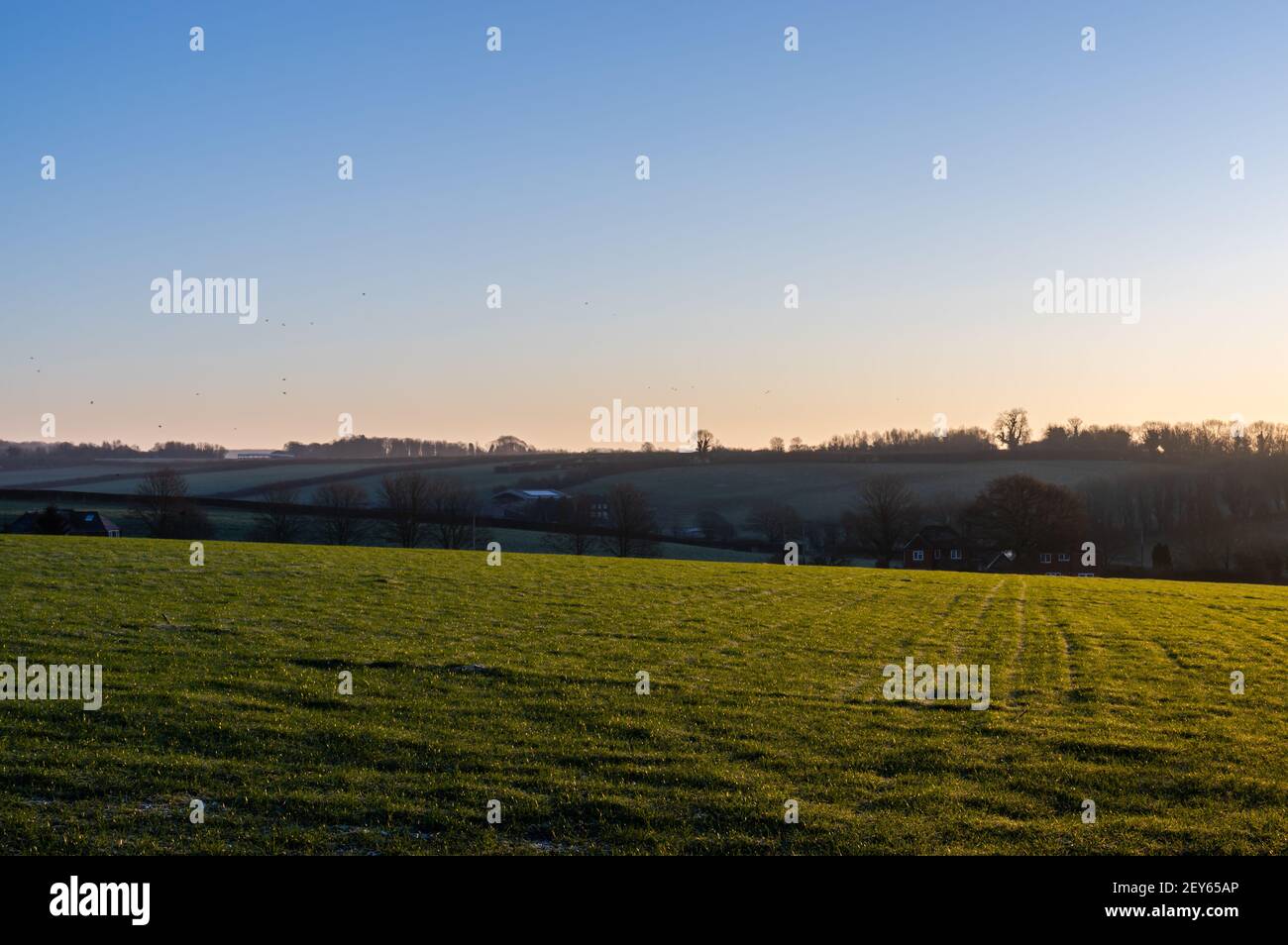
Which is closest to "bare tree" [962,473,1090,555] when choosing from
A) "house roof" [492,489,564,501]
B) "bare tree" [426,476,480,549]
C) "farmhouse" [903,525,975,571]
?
"farmhouse" [903,525,975,571]

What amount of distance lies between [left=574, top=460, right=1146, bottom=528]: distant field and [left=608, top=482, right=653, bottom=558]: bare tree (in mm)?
19862

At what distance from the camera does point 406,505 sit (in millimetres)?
120688

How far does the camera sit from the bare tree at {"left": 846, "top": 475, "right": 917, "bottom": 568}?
11675cm

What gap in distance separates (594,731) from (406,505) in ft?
353

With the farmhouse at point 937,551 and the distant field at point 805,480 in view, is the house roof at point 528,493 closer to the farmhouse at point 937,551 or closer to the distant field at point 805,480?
the distant field at point 805,480

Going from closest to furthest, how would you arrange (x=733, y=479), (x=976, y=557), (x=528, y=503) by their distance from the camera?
(x=976, y=557), (x=528, y=503), (x=733, y=479)

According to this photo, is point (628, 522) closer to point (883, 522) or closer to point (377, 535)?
point (377, 535)

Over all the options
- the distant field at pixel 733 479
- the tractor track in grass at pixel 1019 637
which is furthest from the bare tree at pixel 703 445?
the tractor track in grass at pixel 1019 637

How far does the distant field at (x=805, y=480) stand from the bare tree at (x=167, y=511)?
59574mm

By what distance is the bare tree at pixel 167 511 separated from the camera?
99.0 m

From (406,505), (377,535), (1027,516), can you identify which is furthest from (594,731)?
(406,505)

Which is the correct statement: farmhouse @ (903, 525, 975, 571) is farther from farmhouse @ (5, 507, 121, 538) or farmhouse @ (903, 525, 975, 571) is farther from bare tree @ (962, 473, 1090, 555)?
farmhouse @ (5, 507, 121, 538)
